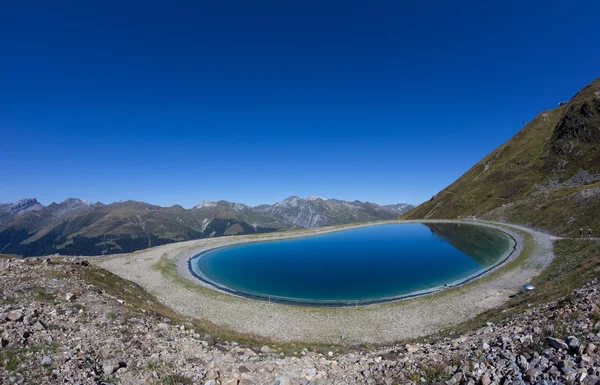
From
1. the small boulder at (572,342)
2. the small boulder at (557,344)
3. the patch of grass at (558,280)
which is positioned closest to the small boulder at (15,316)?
the small boulder at (557,344)

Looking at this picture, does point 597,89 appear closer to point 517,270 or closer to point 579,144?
point 579,144

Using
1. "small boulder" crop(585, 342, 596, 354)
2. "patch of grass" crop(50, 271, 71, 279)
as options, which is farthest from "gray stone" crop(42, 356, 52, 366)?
"small boulder" crop(585, 342, 596, 354)

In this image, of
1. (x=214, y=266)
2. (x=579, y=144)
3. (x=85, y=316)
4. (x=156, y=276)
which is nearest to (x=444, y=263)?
(x=214, y=266)

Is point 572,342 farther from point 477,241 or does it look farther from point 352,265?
point 477,241

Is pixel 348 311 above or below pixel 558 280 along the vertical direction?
below

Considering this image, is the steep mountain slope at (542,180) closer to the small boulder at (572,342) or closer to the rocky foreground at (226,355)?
the rocky foreground at (226,355)

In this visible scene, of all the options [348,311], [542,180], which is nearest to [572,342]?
[348,311]

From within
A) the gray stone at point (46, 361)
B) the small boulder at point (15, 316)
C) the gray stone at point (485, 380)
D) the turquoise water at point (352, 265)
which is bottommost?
the turquoise water at point (352, 265)
